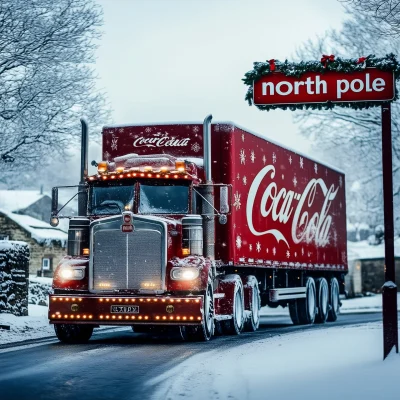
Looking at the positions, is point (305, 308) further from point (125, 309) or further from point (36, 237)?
point (36, 237)

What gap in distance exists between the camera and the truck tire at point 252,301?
67.4 ft

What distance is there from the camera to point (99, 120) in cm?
2994

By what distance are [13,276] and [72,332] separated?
5308 mm

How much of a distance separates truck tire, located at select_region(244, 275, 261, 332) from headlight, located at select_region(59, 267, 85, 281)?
487 centimetres

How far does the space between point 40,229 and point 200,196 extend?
39.1 metres

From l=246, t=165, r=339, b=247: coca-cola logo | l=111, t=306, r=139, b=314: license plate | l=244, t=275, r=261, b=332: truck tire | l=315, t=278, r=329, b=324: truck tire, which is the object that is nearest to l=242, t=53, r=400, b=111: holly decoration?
l=111, t=306, r=139, b=314: license plate

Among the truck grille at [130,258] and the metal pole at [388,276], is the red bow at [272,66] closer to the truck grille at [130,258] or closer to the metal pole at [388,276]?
the metal pole at [388,276]

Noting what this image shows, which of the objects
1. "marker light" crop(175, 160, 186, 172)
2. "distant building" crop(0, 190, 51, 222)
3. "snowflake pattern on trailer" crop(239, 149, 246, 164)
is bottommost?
"marker light" crop(175, 160, 186, 172)

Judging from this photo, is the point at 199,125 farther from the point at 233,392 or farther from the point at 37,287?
the point at 37,287

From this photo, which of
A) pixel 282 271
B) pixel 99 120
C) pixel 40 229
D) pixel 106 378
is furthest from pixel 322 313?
pixel 40 229

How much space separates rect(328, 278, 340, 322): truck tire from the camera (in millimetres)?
28406

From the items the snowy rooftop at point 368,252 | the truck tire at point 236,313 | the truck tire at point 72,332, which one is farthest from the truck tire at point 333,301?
the snowy rooftop at point 368,252

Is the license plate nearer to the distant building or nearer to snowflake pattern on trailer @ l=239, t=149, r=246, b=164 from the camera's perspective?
snowflake pattern on trailer @ l=239, t=149, r=246, b=164

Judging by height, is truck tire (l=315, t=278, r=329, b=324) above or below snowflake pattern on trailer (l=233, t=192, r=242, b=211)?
below
